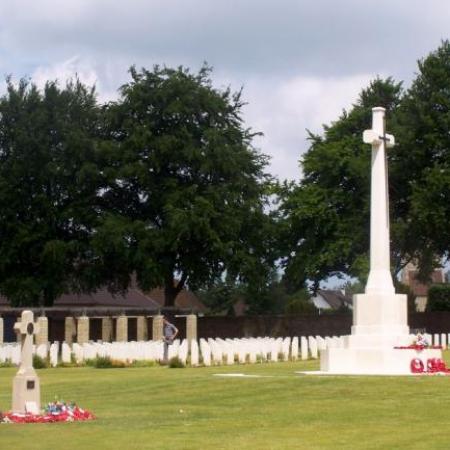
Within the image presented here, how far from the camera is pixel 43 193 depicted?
157 feet

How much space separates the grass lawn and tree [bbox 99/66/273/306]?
75.0 ft

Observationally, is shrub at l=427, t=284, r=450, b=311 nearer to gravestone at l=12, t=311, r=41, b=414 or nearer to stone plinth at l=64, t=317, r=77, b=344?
stone plinth at l=64, t=317, r=77, b=344

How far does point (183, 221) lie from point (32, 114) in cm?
943

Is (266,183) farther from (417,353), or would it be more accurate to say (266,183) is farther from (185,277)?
(417,353)

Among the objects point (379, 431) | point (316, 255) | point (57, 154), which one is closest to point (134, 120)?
point (57, 154)

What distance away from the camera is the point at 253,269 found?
47719mm

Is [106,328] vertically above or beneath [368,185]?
beneath

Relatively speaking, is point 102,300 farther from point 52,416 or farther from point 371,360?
point 52,416

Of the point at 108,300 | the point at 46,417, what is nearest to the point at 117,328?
the point at 108,300

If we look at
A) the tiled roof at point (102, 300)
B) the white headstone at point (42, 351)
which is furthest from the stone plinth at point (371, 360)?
the tiled roof at point (102, 300)

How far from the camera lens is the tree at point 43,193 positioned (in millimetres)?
47188

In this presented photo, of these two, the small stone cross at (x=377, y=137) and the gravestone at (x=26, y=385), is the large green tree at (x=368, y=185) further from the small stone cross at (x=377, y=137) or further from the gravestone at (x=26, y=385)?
the gravestone at (x=26, y=385)

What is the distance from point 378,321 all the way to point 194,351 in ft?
24.5

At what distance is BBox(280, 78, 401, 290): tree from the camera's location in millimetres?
48719
